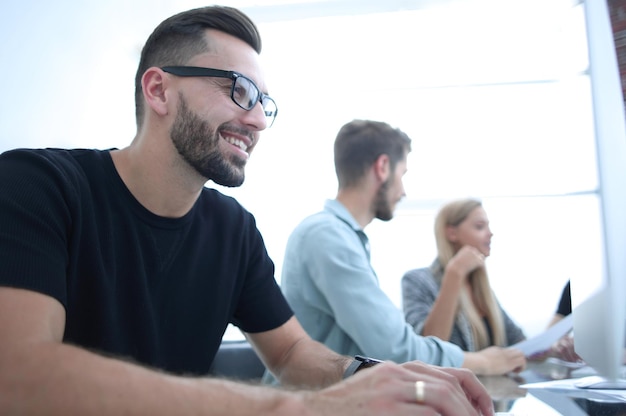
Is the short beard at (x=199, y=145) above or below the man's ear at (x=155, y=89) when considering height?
below

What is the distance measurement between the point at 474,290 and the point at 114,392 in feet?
6.25

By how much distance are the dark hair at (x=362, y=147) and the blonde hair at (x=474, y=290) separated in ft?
1.72

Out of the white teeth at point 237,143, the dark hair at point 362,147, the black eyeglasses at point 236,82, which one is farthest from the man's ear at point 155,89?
the dark hair at point 362,147

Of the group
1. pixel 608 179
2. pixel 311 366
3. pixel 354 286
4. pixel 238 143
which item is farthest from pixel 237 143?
pixel 608 179

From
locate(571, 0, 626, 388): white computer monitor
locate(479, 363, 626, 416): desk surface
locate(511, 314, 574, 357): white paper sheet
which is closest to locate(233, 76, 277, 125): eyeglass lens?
locate(571, 0, 626, 388): white computer monitor

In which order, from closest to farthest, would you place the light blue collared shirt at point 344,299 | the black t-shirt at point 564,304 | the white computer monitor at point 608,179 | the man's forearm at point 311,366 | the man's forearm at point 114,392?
the man's forearm at point 114,392 → the white computer monitor at point 608,179 → the man's forearm at point 311,366 → the light blue collared shirt at point 344,299 → the black t-shirt at point 564,304

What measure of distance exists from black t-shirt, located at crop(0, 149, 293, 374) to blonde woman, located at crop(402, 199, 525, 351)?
948 millimetres

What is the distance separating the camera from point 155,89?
3.52 feet

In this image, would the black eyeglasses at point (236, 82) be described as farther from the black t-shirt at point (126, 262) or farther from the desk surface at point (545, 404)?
the desk surface at point (545, 404)

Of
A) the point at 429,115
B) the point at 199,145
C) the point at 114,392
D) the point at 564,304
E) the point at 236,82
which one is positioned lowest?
the point at 564,304

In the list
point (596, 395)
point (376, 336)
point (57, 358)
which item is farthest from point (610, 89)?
point (376, 336)

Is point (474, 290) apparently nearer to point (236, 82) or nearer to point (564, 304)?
point (564, 304)

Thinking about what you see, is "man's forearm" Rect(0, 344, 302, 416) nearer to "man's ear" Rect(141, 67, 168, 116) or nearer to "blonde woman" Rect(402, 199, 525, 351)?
"man's ear" Rect(141, 67, 168, 116)

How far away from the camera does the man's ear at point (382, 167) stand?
73.4 inches
